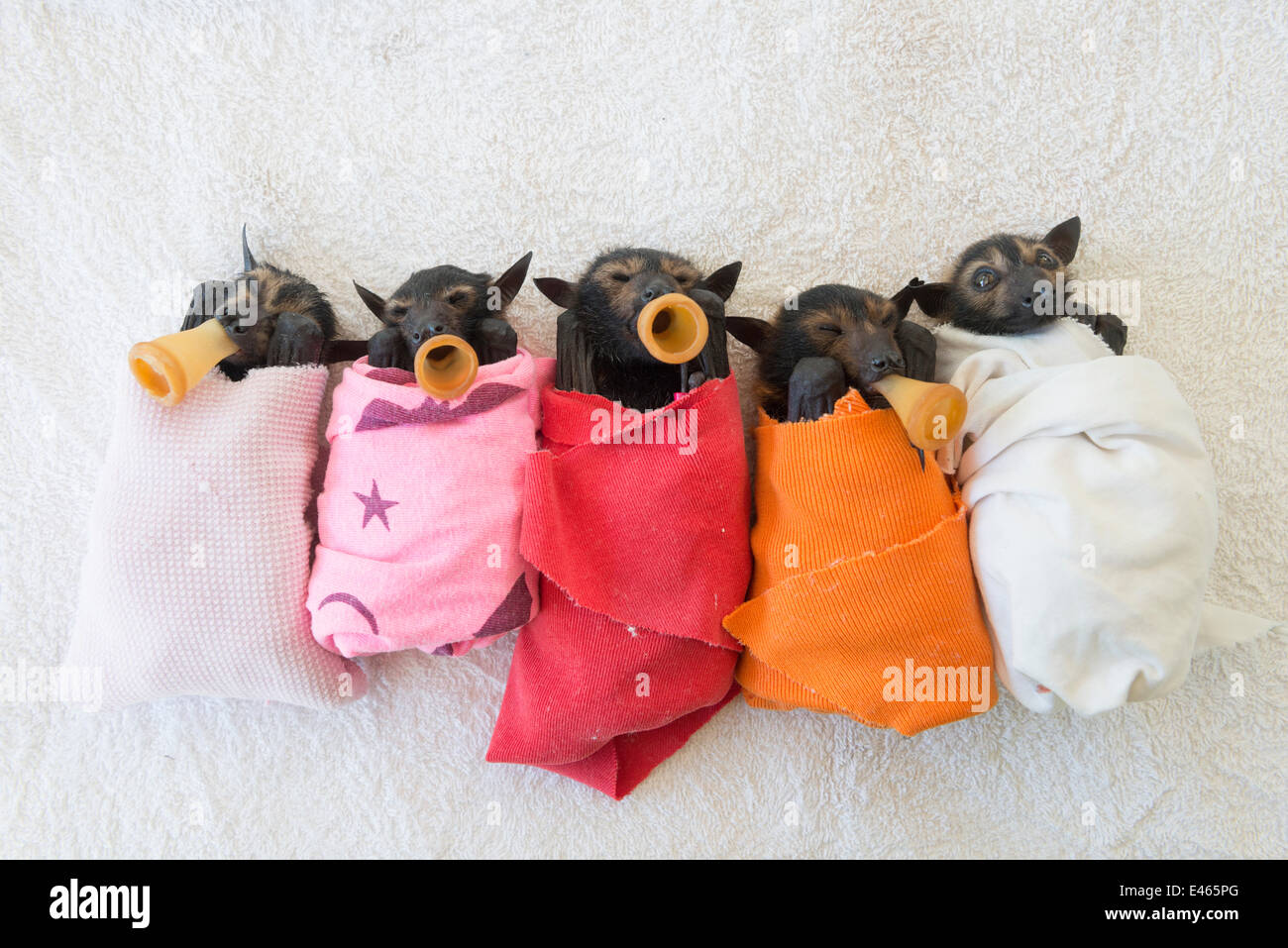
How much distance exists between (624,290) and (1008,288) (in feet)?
1.98

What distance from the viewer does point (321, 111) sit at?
1472 mm

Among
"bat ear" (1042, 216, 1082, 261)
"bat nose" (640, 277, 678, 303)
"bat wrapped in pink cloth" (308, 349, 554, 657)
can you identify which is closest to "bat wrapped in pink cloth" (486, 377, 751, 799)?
"bat wrapped in pink cloth" (308, 349, 554, 657)

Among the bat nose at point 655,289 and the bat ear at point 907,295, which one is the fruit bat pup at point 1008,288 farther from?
the bat nose at point 655,289

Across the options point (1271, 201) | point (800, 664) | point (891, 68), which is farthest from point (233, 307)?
point (1271, 201)

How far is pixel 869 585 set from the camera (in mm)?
1198

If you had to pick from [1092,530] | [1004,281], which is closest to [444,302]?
[1004,281]

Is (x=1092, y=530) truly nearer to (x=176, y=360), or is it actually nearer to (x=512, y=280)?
(x=512, y=280)

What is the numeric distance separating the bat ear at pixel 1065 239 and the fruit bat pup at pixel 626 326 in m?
0.54

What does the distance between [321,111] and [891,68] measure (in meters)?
1.01

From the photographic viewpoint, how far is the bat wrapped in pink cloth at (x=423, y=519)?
3.96 ft

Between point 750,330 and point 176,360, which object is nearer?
point 176,360

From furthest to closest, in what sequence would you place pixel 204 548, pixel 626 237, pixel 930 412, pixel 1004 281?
1. pixel 626 237
2. pixel 1004 281
3. pixel 204 548
4. pixel 930 412

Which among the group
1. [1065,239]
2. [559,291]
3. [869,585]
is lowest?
[869,585]

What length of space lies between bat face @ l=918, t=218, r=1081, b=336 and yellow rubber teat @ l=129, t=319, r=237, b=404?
1.13 m
